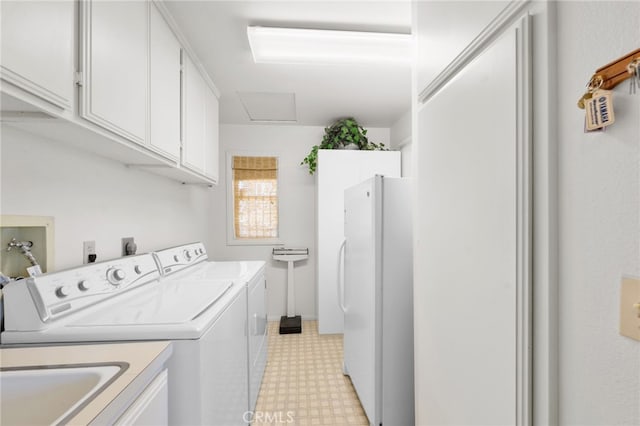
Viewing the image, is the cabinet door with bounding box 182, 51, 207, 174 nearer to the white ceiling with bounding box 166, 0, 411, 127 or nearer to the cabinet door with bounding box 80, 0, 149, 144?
the white ceiling with bounding box 166, 0, 411, 127

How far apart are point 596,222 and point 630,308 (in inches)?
6.5

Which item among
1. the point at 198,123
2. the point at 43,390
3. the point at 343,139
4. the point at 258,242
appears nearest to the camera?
the point at 43,390

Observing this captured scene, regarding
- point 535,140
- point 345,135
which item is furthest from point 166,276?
point 345,135

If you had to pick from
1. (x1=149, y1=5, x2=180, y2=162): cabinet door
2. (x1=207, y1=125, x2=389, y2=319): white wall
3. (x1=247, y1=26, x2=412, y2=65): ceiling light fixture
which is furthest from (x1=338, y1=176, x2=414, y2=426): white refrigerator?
(x1=207, y1=125, x2=389, y2=319): white wall

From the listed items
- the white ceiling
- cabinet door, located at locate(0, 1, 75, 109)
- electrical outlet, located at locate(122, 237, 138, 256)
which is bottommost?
electrical outlet, located at locate(122, 237, 138, 256)

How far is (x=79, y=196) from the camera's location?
138cm

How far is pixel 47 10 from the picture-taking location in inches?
33.0

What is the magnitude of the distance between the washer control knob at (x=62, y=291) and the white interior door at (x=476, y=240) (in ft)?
4.78

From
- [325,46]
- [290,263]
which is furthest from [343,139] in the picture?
[290,263]

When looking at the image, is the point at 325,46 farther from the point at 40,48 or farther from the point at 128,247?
the point at 128,247

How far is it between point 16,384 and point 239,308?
0.85 metres

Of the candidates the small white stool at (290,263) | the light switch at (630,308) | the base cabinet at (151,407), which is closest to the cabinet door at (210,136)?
the small white stool at (290,263)

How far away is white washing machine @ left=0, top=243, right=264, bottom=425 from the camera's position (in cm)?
96

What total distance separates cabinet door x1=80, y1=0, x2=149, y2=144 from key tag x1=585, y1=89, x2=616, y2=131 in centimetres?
141
